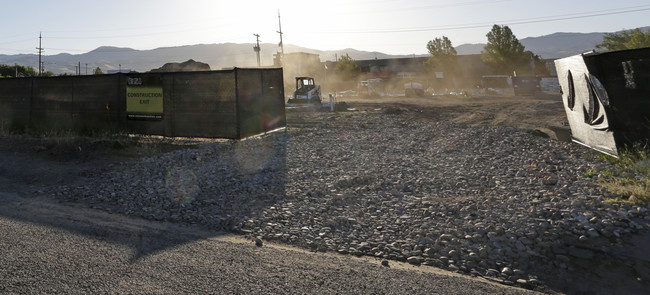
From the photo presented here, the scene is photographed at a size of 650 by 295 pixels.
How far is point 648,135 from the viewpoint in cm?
796

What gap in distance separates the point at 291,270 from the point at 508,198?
4.11 metres

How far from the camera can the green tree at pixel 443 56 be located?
72.2 metres

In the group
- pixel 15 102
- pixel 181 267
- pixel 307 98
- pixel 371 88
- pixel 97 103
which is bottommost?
pixel 181 267

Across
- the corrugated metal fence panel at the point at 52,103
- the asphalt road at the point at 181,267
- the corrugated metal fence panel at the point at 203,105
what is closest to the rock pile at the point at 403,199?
the asphalt road at the point at 181,267

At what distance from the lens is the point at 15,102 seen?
1452cm

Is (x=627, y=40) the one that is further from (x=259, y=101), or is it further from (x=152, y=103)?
(x=152, y=103)

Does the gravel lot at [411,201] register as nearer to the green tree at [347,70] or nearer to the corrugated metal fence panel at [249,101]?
the corrugated metal fence panel at [249,101]

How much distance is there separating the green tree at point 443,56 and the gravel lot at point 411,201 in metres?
64.7

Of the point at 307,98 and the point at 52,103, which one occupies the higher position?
the point at 307,98

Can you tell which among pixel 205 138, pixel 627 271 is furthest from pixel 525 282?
pixel 205 138

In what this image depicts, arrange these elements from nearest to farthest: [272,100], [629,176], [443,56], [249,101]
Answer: [629,176]
[249,101]
[272,100]
[443,56]

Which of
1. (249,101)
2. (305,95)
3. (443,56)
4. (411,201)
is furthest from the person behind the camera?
(443,56)

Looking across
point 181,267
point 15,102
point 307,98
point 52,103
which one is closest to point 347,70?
point 307,98

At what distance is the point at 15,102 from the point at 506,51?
61.6 m
